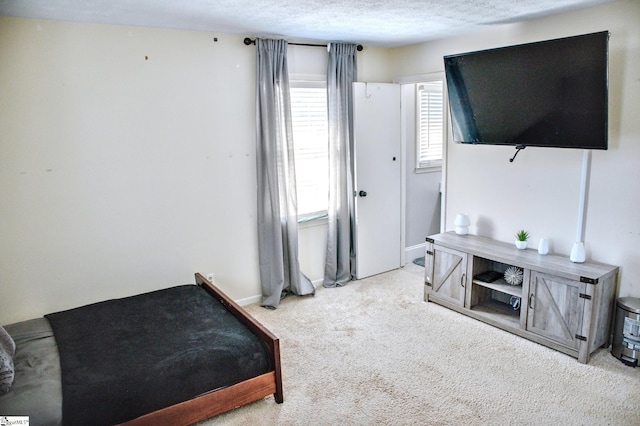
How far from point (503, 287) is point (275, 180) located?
7.10 ft

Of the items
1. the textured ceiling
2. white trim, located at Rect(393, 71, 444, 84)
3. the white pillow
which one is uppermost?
the textured ceiling

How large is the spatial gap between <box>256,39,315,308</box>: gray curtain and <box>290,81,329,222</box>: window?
0.22m

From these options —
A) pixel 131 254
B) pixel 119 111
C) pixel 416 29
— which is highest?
pixel 416 29

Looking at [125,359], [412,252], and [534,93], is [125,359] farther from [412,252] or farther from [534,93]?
[412,252]

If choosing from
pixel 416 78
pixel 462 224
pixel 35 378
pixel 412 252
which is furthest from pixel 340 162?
pixel 35 378

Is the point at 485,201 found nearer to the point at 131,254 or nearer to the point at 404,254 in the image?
the point at 404,254

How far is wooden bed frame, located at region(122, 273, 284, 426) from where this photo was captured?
7.77ft

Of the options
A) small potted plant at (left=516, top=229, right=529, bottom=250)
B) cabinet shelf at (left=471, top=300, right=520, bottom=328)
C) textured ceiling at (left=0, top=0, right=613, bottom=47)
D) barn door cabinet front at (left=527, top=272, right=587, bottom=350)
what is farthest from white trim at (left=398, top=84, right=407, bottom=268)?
barn door cabinet front at (left=527, top=272, right=587, bottom=350)

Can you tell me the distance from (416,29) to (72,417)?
3.66 m

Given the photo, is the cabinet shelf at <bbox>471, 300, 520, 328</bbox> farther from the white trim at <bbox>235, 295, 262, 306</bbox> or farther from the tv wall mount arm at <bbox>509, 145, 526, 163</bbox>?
the white trim at <bbox>235, 295, 262, 306</bbox>

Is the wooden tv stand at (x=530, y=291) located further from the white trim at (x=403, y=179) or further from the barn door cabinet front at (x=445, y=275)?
the white trim at (x=403, y=179)

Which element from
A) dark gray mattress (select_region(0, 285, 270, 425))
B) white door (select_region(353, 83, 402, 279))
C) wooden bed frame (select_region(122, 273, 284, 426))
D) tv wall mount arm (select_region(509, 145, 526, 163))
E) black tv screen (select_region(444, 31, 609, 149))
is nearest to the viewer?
dark gray mattress (select_region(0, 285, 270, 425))

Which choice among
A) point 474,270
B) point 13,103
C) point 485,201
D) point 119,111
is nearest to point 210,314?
point 119,111

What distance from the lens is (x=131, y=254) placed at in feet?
11.8
